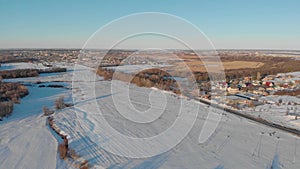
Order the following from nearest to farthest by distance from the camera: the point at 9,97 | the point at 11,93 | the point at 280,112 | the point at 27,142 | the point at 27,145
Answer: the point at 27,145
the point at 27,142
the point at 280,112
the point at 9,97
the point at 11,93

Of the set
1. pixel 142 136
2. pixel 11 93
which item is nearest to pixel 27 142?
pixel 142 136

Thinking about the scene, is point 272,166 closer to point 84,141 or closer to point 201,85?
point 84,141

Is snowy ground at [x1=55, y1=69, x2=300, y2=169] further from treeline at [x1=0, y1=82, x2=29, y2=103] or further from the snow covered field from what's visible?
treeline at [x1=0, y1=82, x2=29, y2=103]

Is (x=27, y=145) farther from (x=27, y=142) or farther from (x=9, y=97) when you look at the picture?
(x=9, y=97)

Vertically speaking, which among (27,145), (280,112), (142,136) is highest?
(280,112)

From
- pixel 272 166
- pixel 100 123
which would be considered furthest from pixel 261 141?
pixel 100 123

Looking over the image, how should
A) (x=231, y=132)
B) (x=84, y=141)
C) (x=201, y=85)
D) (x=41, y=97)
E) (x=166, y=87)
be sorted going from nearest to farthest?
(x=84, y=141)
(x=231, y=132)
(x=41, y=97)
(x=166, y=87)
(x=201, y=85)

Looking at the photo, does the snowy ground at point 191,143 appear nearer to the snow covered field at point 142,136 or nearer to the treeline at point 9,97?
the snow covered field at point 142,136

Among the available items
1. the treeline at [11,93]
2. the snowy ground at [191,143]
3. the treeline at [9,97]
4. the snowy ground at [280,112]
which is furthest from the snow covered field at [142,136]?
the treeline at [11,93]
